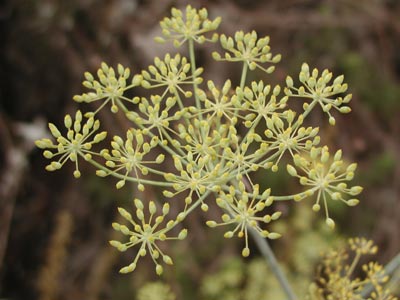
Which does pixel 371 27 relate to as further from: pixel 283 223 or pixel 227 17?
pixel 283 223

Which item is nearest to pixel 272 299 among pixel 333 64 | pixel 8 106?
pixel 333 64

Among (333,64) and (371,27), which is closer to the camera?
(333,64)

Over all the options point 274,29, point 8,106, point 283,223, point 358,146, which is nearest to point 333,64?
point 274,29

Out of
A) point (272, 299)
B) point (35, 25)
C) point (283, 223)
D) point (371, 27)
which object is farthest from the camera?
point (371, 27)

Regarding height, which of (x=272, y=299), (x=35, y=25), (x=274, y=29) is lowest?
(x=272, y=299)

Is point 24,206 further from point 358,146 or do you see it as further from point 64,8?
point 358,146

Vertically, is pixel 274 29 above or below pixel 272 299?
above

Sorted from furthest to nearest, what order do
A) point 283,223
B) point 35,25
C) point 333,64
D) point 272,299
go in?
point 333,64, point 35,25, point 283,223, point 272,299
